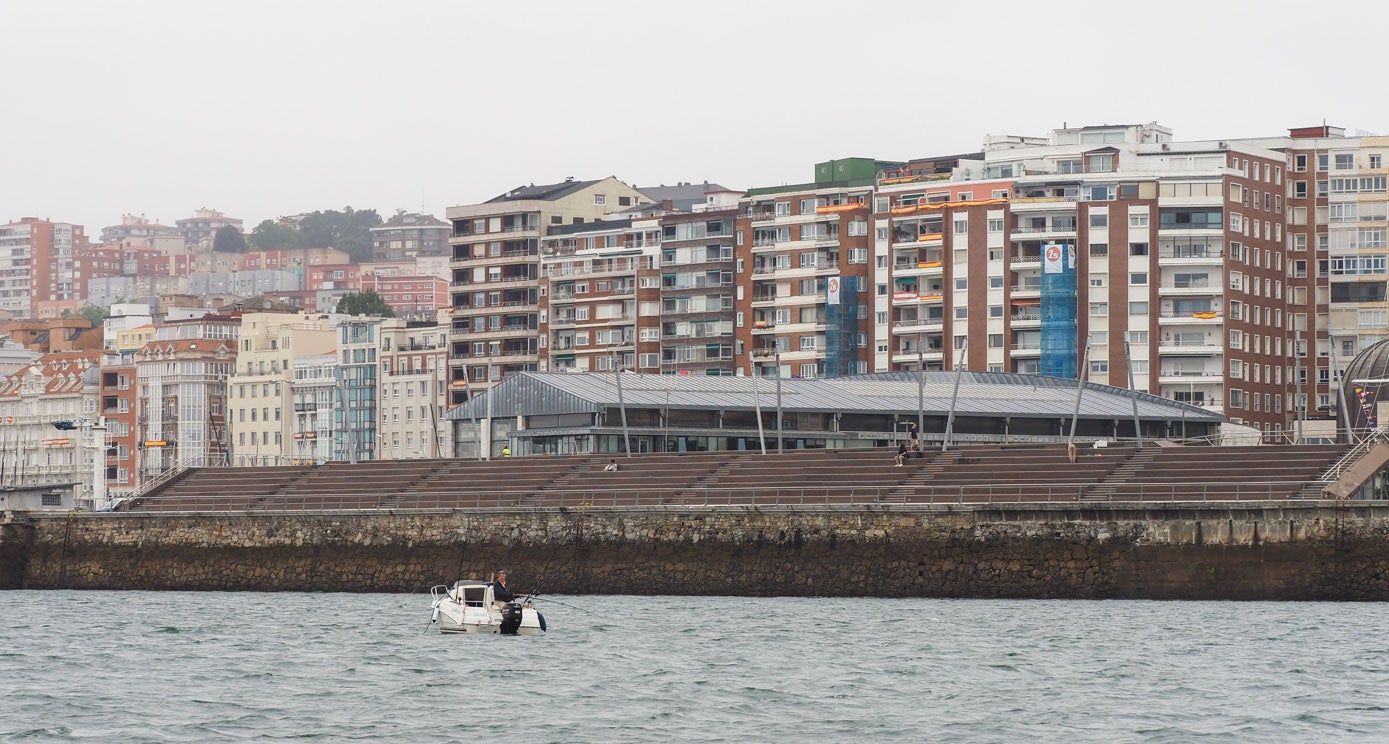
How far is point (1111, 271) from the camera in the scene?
177m

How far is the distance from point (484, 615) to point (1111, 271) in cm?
11076

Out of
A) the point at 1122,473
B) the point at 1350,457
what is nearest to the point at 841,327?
the point at 1122,473

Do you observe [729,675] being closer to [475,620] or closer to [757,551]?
[475,620]

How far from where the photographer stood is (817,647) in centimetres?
6600

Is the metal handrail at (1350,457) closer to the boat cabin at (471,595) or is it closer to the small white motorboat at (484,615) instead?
the small white motorboat at (484,615)

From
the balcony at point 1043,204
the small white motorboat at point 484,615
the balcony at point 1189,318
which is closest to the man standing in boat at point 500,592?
the small white motorboat at point 484,615

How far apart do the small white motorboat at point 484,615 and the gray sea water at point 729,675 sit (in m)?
0.88

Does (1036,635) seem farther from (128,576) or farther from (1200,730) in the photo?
(128,576)

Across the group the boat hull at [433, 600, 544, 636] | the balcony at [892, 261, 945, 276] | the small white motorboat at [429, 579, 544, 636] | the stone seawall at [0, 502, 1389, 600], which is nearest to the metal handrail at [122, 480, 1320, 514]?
the stone seawall at [0, 502, 1389, 600]

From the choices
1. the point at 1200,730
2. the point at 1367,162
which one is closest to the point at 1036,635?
the point at 1200,730

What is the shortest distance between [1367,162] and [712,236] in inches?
2097

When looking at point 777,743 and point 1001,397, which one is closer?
point 777,743

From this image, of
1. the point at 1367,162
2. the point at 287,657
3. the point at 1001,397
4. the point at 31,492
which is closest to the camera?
the point at 287,657

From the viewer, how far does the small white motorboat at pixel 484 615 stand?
7281 cm
